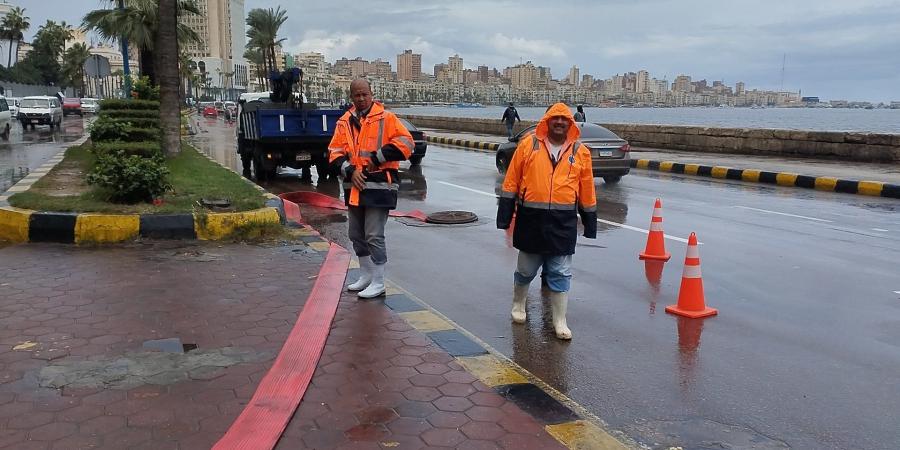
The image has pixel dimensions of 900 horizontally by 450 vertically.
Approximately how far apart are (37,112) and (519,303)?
39448 millimetres

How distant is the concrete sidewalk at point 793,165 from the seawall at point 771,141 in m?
0.75

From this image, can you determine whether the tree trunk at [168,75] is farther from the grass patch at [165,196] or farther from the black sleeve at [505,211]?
the black sleeve at [505,211]

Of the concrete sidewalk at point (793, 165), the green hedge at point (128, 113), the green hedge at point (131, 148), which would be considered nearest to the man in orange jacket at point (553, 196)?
the green hedge at point (131, 148)

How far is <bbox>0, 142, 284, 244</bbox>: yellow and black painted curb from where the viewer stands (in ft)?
25.0

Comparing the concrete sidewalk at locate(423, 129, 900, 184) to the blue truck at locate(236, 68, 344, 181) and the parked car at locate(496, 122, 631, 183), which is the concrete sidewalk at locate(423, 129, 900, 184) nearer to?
the parked car at locate(496, 122, 631, 183)

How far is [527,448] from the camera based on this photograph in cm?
339

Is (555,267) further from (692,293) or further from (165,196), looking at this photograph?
(165,196)

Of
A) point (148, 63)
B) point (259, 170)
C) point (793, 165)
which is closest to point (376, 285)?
point (259, 170)

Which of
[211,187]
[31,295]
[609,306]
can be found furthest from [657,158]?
[31,295]

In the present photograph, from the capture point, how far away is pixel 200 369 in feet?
13.8

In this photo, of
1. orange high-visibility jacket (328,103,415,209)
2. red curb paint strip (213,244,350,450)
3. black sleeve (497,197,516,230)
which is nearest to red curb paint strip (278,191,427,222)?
orange high-visibility jacket (328,103,415,209)

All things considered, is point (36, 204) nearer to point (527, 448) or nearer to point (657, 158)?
point (527, 448)

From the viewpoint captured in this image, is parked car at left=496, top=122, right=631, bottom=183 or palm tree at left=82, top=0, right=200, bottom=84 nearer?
parked car at left=496, top=122, right=631, bottom=183

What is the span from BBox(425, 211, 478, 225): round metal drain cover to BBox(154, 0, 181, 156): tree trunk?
8.11 metres
